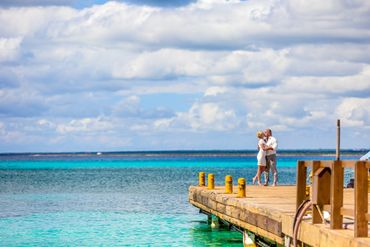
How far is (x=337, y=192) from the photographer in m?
10.5

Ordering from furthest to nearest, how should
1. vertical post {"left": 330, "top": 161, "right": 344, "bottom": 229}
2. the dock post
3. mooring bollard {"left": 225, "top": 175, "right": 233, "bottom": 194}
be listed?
the dock post < mooring bollard {"left": 225, "top": 175, "right": 233, "bottom": 194} < vertical post {"left": 330, "top": 161, "right": 344, "bottom": 229}

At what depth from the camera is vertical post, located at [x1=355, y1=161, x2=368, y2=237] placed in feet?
32.6

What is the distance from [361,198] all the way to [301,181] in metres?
1.94

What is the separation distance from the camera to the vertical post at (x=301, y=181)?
11695 millimetres

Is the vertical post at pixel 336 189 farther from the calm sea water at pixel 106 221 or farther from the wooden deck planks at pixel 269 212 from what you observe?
the calm sea water at pixel 106 221

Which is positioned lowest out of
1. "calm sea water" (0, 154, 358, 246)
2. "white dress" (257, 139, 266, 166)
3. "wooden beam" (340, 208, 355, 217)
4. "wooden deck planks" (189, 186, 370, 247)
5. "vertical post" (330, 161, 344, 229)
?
"calm sea water" (0, 154, 358, 246)

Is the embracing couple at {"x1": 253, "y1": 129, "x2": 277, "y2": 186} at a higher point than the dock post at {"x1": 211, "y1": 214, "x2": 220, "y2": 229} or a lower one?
higher

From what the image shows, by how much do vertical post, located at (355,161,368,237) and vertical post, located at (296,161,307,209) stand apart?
1736mm

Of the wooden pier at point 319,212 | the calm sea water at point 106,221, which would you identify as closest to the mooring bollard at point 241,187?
the wooden pier at point 319,212

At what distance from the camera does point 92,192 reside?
146 ft

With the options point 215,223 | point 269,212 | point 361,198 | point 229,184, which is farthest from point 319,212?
point 215,223

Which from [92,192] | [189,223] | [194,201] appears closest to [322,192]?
[194,201]

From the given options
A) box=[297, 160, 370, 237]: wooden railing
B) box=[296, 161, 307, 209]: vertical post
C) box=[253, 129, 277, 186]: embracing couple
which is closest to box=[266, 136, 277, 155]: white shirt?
box=[253, 129, 277, 186]: embracing couple

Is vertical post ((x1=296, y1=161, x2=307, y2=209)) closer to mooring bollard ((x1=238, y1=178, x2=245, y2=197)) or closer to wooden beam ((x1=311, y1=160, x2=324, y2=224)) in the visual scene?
wooden beam ((x1=311, y1=160, x2=324, y2=224))
